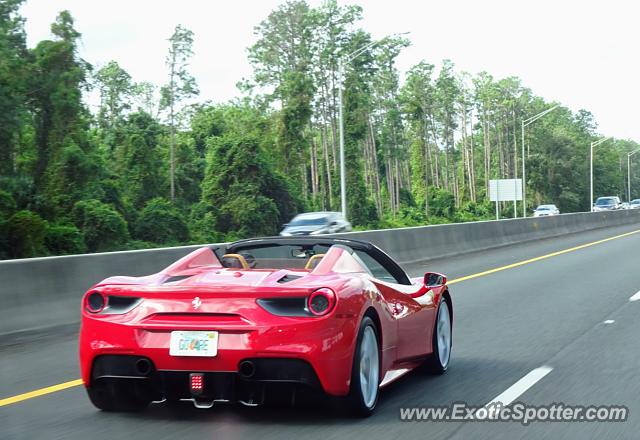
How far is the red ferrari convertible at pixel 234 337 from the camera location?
5805 mm

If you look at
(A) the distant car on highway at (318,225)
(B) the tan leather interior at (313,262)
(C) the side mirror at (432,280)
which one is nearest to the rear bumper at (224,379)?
(B) the tan leather interior at (313,262)

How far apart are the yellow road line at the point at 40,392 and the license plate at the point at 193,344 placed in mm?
1894

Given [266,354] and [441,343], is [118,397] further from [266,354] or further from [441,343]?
[441,343]

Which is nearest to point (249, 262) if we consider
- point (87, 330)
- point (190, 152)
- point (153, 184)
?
point (87, 330)

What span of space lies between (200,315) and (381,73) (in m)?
111

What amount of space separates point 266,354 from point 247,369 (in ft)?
0.48

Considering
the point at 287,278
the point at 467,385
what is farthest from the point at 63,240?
the point at 287,278

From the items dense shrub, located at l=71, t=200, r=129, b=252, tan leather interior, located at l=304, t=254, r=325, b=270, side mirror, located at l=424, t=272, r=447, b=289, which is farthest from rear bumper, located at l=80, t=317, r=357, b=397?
dense shrub, located at l=71, t=200, r=129, b=252

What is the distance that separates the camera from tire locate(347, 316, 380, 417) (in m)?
6.10

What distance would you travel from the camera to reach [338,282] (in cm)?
616

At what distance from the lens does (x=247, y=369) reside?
581cm

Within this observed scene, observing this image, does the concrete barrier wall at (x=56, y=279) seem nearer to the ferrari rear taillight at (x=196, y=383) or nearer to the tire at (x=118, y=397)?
the tire at (x=118, y=397)

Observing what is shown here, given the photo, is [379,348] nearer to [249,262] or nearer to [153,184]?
[249,262]

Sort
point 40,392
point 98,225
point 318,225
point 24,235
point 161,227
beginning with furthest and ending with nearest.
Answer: point 161,227 < point 98,225 < point 24,235 < point 318,225 < point 40,392
